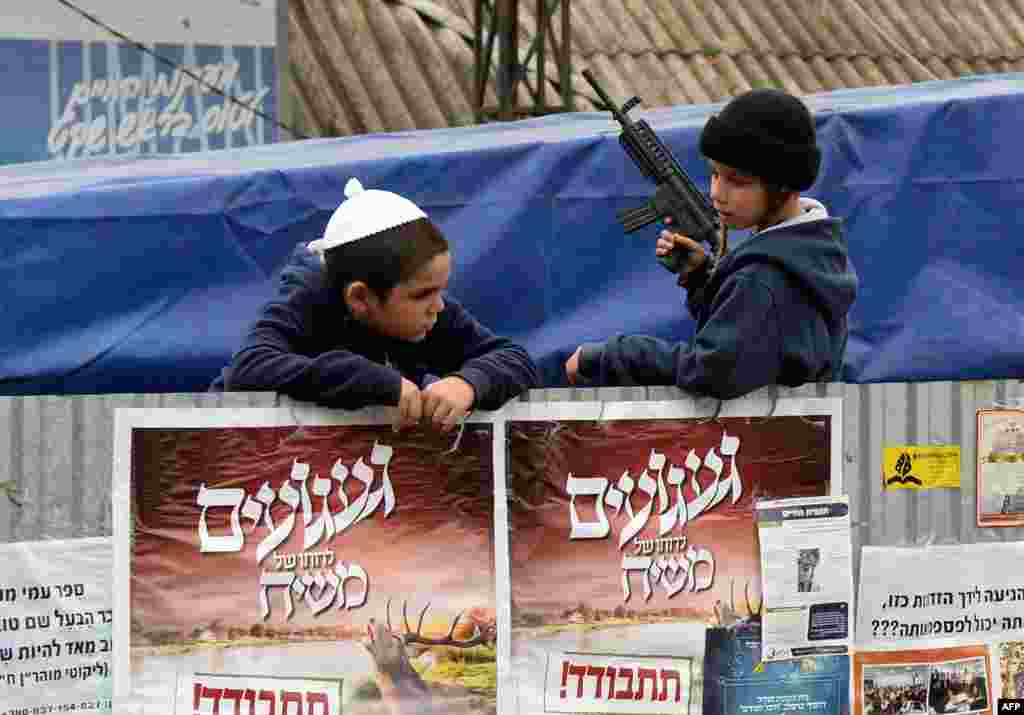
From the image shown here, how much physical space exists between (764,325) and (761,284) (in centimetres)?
9

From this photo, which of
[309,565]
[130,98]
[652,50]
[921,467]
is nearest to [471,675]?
[309,565]

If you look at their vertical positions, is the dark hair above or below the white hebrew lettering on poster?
above

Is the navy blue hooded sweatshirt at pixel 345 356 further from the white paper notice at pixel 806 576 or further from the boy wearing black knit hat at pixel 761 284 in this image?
the white paper notice at pixel 806 576

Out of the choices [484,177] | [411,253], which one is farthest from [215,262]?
[411,253]

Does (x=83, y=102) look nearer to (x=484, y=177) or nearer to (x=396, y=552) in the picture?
(x=484, y=177)

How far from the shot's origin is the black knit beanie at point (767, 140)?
4176mm

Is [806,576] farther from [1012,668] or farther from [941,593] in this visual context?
[1012,668]

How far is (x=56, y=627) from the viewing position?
388 cm

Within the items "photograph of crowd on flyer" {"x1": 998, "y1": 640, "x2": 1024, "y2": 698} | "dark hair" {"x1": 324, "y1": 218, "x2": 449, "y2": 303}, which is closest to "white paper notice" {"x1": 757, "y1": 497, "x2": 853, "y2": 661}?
"photograph of crowd on flyer" {"x1": 998, "y1": 640, "x2": 1024, "y2": 698}

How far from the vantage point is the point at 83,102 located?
12.0 m

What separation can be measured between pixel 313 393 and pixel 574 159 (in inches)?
51.6

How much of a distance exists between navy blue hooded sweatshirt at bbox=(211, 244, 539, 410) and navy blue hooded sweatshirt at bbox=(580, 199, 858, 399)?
10.6 inches

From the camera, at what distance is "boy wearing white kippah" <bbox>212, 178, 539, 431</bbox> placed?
3.82 m

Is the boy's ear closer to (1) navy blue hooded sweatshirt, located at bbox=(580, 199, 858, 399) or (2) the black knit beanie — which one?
(1) navy blue hooded sweatshirt, located at bbox=(580, 199, 858, 399)
